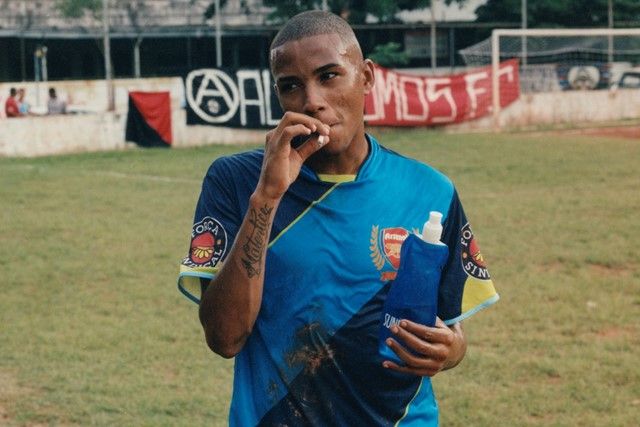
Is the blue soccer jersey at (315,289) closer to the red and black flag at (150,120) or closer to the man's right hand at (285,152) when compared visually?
the man's right hand at (285,152)

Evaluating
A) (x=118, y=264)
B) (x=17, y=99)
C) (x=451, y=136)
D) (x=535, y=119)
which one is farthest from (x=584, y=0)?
(x=118, y=264)

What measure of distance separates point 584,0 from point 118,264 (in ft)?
143

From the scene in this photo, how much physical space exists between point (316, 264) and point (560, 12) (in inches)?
2001

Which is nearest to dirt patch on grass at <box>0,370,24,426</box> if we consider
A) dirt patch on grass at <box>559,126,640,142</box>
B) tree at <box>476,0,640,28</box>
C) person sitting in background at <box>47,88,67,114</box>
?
dirt patch on grass at <box>559,126,640,142</box>

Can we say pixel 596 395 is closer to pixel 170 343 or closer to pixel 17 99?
pixel 170 343

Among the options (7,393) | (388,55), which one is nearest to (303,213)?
(7,393)

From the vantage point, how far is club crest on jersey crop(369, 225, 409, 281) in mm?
2867

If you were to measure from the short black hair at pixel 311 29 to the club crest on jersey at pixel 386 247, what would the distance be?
0.51 metres

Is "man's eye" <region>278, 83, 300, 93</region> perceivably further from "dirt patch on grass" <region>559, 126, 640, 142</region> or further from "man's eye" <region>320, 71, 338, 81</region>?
"dirt patch on grass" <region>559, 126, 640, 142</region>

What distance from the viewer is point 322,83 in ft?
9.37

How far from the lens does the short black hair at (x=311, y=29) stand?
9.53 feet

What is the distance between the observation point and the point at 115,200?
55.9 ft

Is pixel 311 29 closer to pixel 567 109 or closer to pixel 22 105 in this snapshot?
pixel 22 105

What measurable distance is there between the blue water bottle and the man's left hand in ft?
0.07
